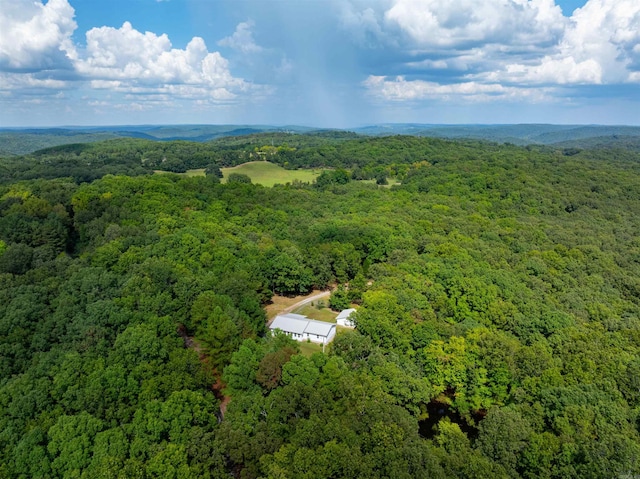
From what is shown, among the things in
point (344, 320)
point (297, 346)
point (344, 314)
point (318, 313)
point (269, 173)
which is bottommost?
point (318, 313)

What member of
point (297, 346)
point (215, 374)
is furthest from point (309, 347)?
point (215, 374)

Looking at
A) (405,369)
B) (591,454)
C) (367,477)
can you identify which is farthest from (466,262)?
(367,477)

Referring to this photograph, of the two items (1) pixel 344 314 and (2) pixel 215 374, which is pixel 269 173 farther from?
(2) pixel 215 374

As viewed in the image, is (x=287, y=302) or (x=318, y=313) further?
(x=287, y=302)

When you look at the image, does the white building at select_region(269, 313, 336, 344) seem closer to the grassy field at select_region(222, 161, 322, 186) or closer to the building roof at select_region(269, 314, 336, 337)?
the building roof at select_region(269, 314, 336, 337)

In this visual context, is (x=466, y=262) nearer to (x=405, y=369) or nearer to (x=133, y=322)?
(x=405, y=369)

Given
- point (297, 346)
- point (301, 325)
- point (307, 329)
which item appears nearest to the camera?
point (297, 346)

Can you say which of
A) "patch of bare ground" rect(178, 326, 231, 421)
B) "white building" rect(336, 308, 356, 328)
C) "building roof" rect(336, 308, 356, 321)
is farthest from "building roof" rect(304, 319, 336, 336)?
"patch of bare ground" rect(178, 326, 231, 421)
